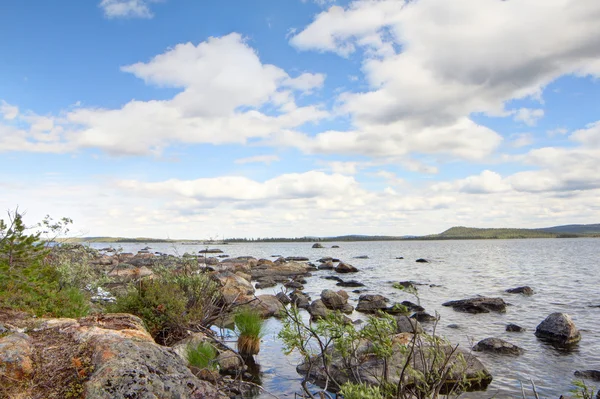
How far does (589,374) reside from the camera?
1322cm

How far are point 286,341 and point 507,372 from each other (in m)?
10.7

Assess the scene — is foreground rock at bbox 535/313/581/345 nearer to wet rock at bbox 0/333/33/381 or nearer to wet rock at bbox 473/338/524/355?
wet rock at bbox 473/338/524/355

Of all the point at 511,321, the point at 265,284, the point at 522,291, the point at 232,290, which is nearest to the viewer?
the point at 511,321

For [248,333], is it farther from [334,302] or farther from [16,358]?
[334,302]

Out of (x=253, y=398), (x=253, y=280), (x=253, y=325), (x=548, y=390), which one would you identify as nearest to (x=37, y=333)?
(x=253, y=398)

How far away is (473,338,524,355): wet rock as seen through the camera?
15617mm

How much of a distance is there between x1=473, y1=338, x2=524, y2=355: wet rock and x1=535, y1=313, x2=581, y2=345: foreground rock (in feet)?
9.23

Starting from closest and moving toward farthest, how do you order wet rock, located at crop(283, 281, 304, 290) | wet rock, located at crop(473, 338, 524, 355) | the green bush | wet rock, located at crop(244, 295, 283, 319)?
the green bush → wet rock, located at crop(473, 338, 524, 355) → wet rock, located at crop(244, 295, 283, 319) → wet rock, located at crop(283, 281, 304, 290)

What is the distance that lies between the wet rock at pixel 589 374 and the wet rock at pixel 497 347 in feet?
7.81

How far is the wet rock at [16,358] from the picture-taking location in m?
5.31

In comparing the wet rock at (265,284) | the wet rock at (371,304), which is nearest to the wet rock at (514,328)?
the wet rock at (371,304)

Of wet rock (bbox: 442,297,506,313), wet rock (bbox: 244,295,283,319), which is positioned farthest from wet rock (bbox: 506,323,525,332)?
wet rock (bbox: 244,295,283,319)

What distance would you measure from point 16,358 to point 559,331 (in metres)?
19.6

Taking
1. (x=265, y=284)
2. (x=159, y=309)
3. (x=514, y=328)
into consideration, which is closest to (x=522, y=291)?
(x=514, y=328)
